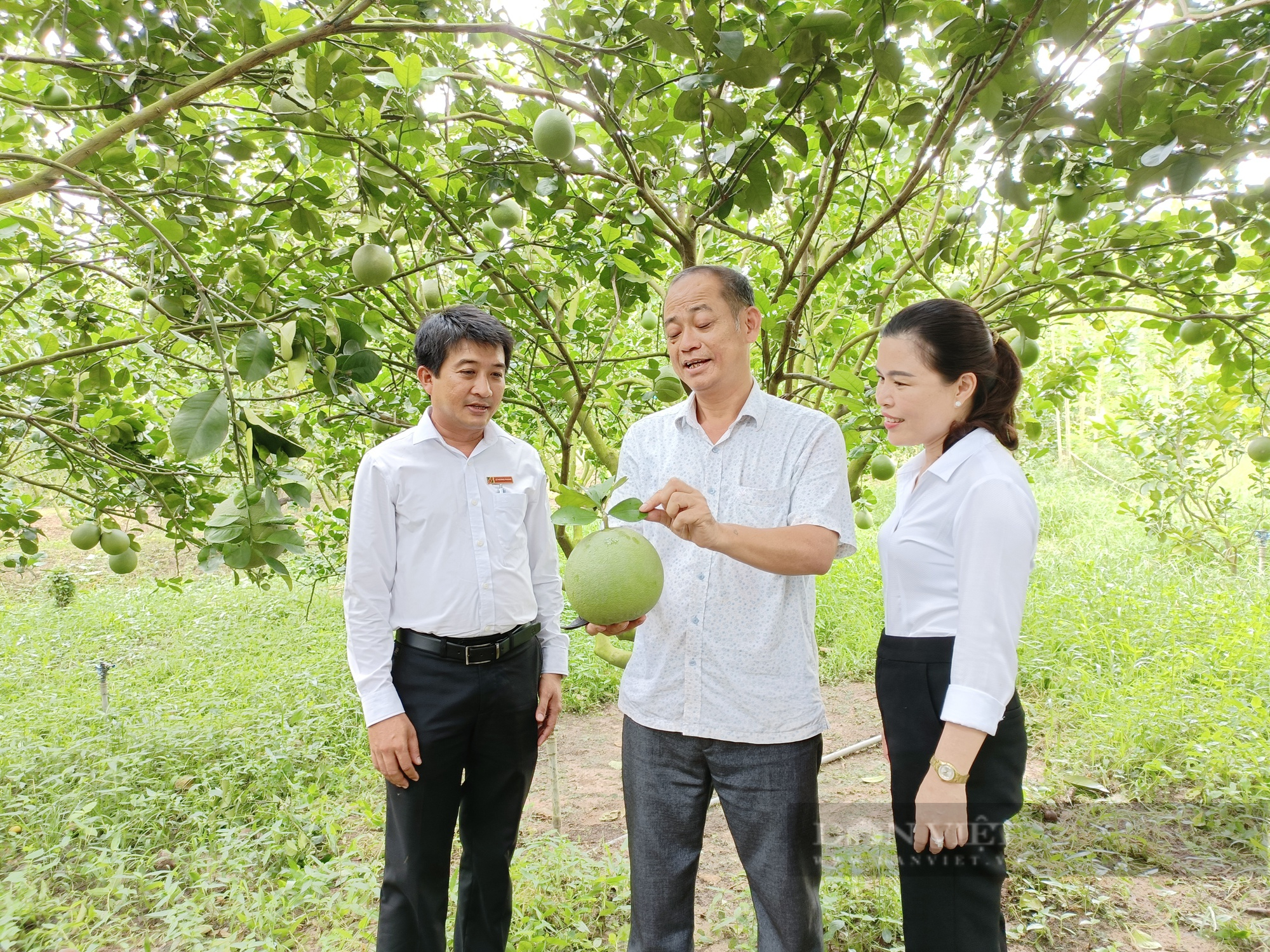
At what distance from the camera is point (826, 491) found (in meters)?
1.44

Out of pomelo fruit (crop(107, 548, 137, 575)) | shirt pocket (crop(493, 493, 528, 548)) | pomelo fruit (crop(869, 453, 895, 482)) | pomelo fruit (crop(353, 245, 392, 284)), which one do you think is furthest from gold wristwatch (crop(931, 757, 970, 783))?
pomelo fruit (crop(107, 548, 137, 575))

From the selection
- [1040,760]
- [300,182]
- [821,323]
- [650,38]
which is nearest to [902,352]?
[650,38]

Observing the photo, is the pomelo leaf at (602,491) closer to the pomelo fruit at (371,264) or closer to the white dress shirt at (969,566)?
the white dress shirt at (969,566)

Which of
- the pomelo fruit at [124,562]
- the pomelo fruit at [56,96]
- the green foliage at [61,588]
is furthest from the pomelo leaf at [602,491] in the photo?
the green foliage at [61,588]

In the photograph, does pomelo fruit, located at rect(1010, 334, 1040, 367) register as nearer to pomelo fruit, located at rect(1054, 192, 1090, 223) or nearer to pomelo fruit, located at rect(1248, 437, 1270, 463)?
pomelo fruit, located at rect(1054, 192, 1090, 223)

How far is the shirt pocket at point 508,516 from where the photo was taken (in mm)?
1843

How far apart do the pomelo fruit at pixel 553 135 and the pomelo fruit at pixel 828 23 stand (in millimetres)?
516

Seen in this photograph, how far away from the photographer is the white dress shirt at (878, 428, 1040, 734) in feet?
4.09

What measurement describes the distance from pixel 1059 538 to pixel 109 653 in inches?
334

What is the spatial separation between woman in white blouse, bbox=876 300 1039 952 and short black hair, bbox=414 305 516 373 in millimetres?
830

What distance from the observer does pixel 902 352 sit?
1436 mm

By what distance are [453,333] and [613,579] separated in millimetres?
728

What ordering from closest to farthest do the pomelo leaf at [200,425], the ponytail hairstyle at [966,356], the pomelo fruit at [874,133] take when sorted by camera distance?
the pomelo leaf at [200,425] → the ponytail hairstyle at [966,356] → the pomelo fruit at [874,133]

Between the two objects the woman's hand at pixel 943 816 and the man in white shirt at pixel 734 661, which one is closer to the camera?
the woman's hand at pixel 943 816
